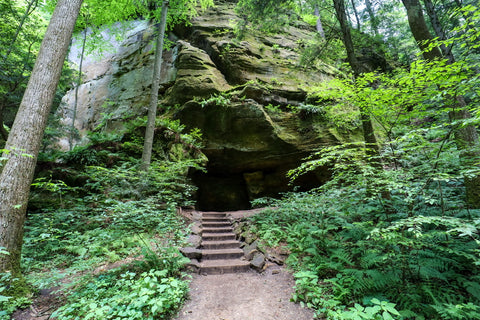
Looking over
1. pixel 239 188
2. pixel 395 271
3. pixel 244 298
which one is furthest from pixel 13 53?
pixel 395 271

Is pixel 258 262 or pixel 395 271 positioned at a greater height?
pixel 395 271

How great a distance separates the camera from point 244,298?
3.35 meters

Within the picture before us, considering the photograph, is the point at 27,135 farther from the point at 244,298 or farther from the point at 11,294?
the point at 244,298

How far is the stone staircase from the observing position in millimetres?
4388

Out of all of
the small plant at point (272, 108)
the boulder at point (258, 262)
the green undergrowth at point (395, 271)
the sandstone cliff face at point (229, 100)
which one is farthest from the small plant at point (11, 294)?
the small plant at point (272, 108)

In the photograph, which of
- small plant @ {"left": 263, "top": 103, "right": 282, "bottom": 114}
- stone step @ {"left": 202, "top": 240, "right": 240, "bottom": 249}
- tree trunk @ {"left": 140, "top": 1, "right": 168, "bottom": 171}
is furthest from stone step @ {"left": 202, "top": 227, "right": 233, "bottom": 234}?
small plant @ {"left": 263, "top": 103, "right": 282, "bottom": 114}

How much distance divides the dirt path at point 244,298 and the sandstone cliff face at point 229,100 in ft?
21.1

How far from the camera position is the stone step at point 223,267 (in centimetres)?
429

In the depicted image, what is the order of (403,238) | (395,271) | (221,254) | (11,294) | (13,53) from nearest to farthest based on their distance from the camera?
(403,238) < (11,294) < (395,271) < (221,254) < (13,53)

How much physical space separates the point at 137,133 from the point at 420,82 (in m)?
8.99

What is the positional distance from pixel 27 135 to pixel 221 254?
4.55 metres

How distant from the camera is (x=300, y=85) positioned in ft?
35.2

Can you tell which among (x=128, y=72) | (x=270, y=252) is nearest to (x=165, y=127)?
(x=270, y=252)

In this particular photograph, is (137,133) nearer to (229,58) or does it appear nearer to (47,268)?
(47,268)
